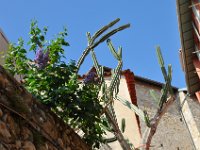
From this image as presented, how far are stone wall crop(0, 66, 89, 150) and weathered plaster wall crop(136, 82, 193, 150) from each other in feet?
29.0

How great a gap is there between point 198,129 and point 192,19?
508 centimetres

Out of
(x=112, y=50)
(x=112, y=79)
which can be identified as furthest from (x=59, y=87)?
(x=112, y=50)

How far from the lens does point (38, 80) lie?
174 inches

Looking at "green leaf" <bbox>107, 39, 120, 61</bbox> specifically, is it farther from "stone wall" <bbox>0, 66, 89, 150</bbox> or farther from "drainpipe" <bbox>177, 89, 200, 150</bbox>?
"drainpipe" <bbox>177, 89, 200, 150</bbox>

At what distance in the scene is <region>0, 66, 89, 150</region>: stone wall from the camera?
129 inches

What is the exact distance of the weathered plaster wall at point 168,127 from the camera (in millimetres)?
13109

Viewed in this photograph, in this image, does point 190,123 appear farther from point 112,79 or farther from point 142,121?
point 112,79

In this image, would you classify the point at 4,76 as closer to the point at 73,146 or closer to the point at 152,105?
the point at 73,146

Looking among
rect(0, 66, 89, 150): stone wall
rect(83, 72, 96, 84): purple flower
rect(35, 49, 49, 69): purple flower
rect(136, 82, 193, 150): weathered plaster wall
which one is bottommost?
rect(0, 66, 89, 150): stone wall

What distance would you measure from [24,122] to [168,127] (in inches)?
419

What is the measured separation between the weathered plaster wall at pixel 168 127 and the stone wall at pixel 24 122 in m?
8.85

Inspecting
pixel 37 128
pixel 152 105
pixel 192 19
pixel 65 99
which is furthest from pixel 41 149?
pixel 152 105

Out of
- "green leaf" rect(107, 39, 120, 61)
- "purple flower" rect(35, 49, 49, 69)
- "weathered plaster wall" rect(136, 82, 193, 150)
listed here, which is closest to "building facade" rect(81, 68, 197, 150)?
"weathered plaster wall" rect(136, 82, 193, 150)

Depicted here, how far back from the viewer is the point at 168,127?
13609 mm
